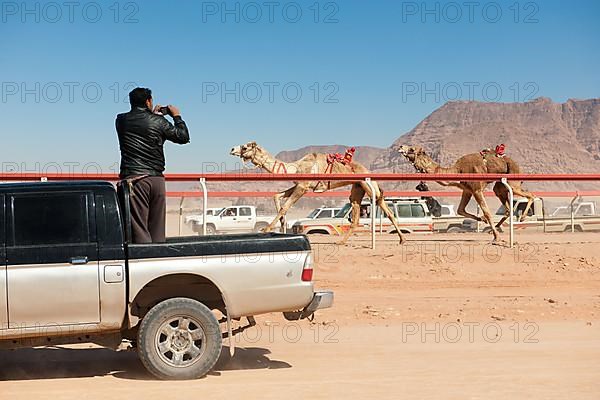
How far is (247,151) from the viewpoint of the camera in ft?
82.1

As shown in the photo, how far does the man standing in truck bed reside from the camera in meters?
9.30

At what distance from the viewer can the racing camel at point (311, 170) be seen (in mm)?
21938

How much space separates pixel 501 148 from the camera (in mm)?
24859

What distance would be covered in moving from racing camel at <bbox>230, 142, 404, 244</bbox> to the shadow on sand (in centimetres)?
1035

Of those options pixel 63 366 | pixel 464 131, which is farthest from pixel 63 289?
pixel 464 131

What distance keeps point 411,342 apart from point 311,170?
12673 mm

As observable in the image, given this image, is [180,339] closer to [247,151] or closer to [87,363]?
[87,363]

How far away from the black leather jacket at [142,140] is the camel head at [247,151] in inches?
606

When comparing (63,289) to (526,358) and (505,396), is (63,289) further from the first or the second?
(526,358)

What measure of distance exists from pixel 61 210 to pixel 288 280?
227 cm

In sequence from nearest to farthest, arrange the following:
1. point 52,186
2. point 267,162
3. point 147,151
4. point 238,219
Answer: point 52,186 < point 147,151 < point 267,162 < point 238,219

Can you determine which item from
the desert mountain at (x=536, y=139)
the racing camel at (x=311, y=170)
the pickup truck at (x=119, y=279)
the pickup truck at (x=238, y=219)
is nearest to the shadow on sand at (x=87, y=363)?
the pickup truck at (x=119, y=279)

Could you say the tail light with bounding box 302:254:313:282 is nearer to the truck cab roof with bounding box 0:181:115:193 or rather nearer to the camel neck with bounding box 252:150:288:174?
the truck cab roof with bounding box 0:181:115:193

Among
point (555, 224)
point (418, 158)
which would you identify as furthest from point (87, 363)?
point (555, 224)
